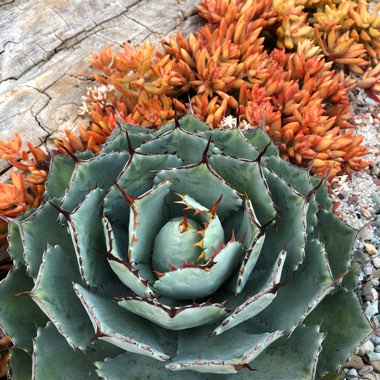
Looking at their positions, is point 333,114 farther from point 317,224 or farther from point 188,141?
point 188,141

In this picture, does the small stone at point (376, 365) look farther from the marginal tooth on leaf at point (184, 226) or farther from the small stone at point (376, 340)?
the marginal tooth on leaf at point (184, 226)

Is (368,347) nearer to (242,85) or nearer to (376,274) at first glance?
(376,274)

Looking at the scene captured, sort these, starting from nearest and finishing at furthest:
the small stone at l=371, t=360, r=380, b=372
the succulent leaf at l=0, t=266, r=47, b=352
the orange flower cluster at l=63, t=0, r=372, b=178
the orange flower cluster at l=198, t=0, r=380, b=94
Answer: the succulent leaf at l=0, t=266, r=47, b=352
the small stone at l=371, t=360, r=380, b=372
the orange flower cluster at l=63, t=0, r=372, b=178
the orange flower cluster at l=198, t=0, r=380, b=94

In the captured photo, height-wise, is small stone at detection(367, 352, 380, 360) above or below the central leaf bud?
below

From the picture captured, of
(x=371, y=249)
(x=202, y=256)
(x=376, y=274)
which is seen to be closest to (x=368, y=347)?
(x=376, y=274)

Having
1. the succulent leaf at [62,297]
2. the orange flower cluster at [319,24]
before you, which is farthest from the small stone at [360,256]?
the succulent leaf at [62,297]

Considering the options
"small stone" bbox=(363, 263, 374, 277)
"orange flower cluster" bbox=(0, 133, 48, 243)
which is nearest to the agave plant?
"orange flower cluster" bbox=(0, 133, 48, 243)

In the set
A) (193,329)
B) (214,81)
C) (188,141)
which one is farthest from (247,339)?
(214,81)

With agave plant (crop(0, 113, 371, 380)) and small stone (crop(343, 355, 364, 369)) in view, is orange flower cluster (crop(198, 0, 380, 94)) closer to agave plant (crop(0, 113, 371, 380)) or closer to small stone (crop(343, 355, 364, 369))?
agave plant (crop(0, 113, 371, 380))
